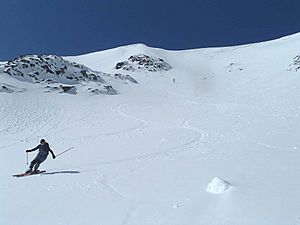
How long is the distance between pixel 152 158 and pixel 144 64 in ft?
176

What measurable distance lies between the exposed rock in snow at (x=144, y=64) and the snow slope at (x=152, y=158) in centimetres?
2422

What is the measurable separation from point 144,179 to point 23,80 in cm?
3492

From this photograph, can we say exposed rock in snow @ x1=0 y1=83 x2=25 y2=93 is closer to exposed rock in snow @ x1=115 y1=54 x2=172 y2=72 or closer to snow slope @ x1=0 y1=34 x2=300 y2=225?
snow slope @ x1=0 y1=34 x2=300 y2=225

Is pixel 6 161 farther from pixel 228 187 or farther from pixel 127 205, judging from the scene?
pixel 228 187

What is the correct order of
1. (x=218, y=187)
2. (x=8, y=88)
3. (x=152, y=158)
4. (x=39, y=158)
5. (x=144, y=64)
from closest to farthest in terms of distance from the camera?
1. (x=218, y=187)
2. (x=39, y=158)
3. (x=152, y=158)
4. (x=8, y=88)
5. (x=144, y=64)

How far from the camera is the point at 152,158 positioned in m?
11.4

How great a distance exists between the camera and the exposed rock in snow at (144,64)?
61.6 metres

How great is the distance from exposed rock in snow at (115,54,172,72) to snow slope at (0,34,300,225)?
79.5 ft

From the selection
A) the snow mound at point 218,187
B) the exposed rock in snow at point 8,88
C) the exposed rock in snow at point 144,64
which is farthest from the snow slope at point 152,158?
the exposed rock in snow at point 144,64

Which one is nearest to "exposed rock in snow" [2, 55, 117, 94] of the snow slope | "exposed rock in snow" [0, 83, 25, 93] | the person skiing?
the snow slope

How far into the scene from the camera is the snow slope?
592 centimetres

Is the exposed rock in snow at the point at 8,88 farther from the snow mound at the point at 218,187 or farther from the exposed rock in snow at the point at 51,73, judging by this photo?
the snow mound at the point at 218,187

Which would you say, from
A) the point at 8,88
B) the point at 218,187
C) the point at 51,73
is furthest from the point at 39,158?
the point at 51,73

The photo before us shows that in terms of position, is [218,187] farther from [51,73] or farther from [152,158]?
[51,73]
